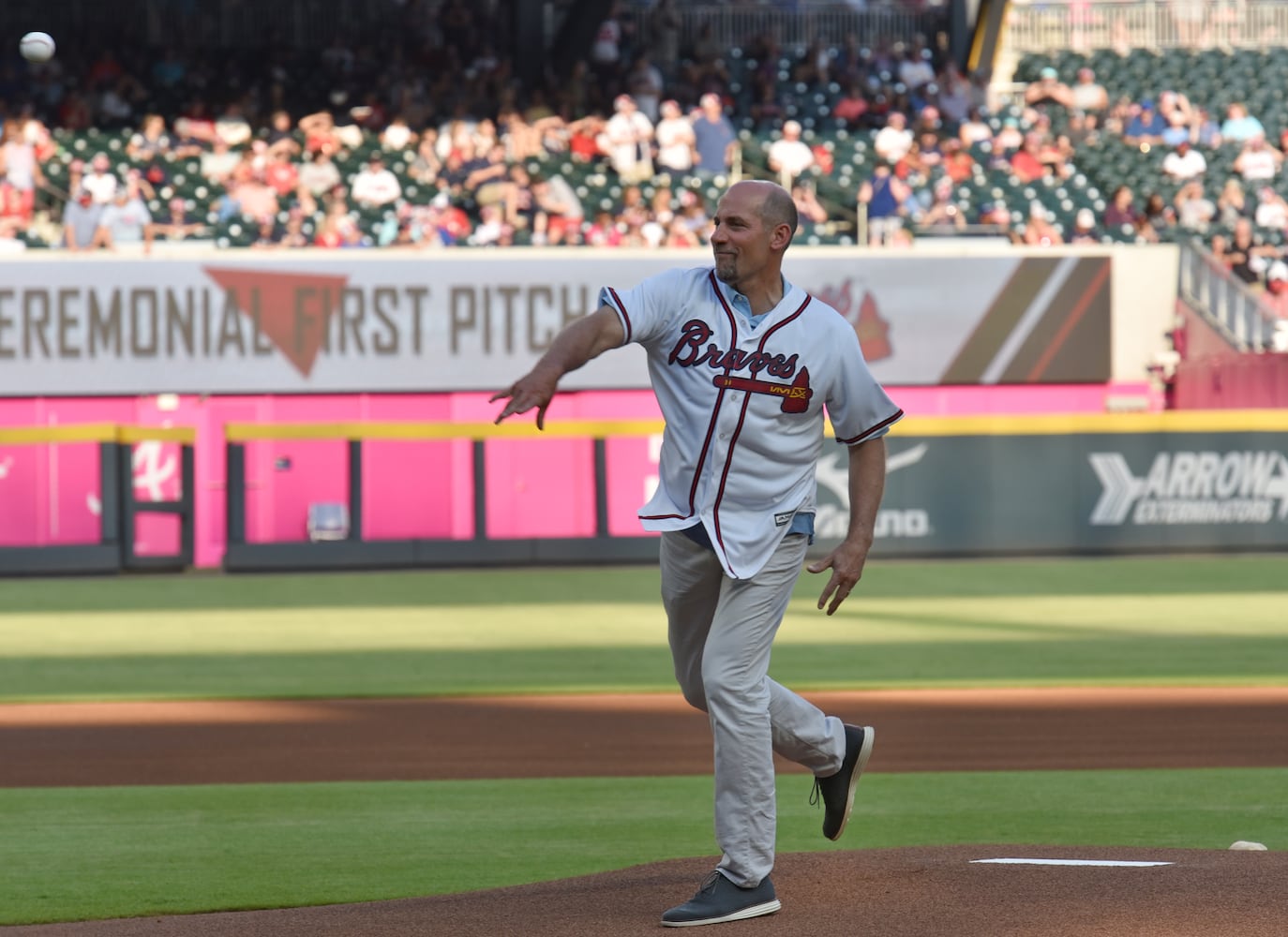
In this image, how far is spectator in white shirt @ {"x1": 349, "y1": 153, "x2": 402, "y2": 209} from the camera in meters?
24.6

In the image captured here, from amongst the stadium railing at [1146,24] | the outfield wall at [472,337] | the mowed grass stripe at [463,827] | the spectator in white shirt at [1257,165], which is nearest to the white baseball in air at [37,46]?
the outfield wall at [472,337]

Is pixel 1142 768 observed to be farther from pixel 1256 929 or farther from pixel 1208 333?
pixel 1208 333

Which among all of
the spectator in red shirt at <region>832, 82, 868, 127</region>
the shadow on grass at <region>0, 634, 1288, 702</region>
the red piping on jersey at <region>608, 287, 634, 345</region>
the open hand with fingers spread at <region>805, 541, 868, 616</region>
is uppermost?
the spectator in red shirt at <region>832, 82, 868, 127</region>

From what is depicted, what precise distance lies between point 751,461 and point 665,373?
33cm

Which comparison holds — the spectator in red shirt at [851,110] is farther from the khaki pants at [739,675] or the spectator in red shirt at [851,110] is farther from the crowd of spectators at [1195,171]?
the khaki pants at [739,675]

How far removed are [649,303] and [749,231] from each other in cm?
32

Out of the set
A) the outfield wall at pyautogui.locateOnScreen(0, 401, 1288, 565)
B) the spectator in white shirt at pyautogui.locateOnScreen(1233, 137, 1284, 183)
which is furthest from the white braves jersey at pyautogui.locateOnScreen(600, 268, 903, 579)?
the spectator in white shirt at pyautogui.locateOnScreen(1233, 137, 1284, 183)

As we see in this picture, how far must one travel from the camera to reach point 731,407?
4688mm

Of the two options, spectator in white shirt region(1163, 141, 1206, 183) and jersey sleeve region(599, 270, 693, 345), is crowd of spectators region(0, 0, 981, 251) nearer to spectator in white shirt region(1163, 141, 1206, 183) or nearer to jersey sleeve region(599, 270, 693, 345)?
spectator in white shirt region(1163, 141, 1206, 183)

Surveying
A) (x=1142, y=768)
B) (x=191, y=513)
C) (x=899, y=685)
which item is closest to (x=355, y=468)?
(x=191, y=513)

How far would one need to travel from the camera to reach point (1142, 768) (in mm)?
8195

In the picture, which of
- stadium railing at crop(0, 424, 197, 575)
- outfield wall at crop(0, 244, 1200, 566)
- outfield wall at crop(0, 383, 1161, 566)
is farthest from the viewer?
outfield wall at crop(0, 244, 1200, 566)

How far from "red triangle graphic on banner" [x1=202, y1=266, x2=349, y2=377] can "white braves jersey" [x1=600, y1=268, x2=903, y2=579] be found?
65.7 feet

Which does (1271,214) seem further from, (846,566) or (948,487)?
(846,566)
